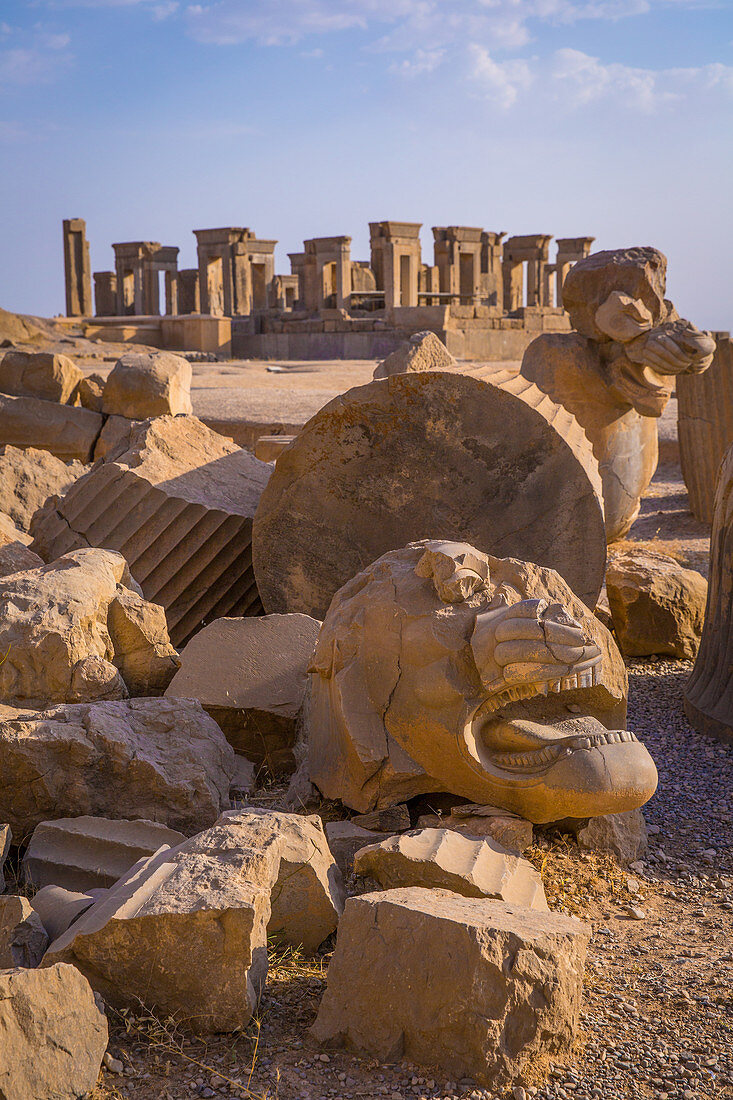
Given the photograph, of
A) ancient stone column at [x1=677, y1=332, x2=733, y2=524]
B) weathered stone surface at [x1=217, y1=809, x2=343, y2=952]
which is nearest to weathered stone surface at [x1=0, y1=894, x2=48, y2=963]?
weathered stone surface at [x1=217, y1=809, x2=343, y2=952]

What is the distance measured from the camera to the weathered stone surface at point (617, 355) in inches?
233

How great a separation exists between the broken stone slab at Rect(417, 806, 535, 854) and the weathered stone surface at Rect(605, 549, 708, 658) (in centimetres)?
216

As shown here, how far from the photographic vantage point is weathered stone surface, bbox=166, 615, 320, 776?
317 cm

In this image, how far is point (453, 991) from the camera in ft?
6.08

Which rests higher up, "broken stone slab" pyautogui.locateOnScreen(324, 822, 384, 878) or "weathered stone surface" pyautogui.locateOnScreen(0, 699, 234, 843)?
"weathered stone surface" pyautogui.locateOnScreen(0, 699, 234, 843)

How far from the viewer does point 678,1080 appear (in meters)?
1.84

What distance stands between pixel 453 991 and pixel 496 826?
0.76 metres

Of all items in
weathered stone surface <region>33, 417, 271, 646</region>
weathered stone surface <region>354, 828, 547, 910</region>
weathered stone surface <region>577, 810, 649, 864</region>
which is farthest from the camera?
weathered stone surface <region>33, 417, 271, 646</region>

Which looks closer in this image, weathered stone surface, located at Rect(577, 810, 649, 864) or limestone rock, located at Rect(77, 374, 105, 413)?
weathered stone surface, located at Rect(577, 810, 649, 864)

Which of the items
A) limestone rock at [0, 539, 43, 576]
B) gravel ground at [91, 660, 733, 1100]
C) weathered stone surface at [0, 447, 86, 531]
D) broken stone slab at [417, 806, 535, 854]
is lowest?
gravel ground at [91, 660, 733, 1100]

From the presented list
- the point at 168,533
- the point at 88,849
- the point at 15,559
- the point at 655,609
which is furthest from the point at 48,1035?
the point at 655,609

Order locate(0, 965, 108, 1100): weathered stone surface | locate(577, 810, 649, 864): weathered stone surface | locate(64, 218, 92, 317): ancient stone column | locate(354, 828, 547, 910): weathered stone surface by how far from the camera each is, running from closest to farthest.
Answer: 1. locate(0, 965, 108, 1100): weathered stone surface
2. locate(354, 828, 547, 910): weathered stone surface
3. locate(577, 810, 649, 864): weathered stone surface
4. locate(64, 218, 92, 317): ancient stone column

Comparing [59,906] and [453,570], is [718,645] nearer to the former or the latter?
[453,570]

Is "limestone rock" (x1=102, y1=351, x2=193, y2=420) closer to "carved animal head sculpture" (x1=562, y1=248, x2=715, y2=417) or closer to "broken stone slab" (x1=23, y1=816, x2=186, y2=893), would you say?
"carved animal head sculpture" (x1=562, y1=248, x2=715, y2=417)
